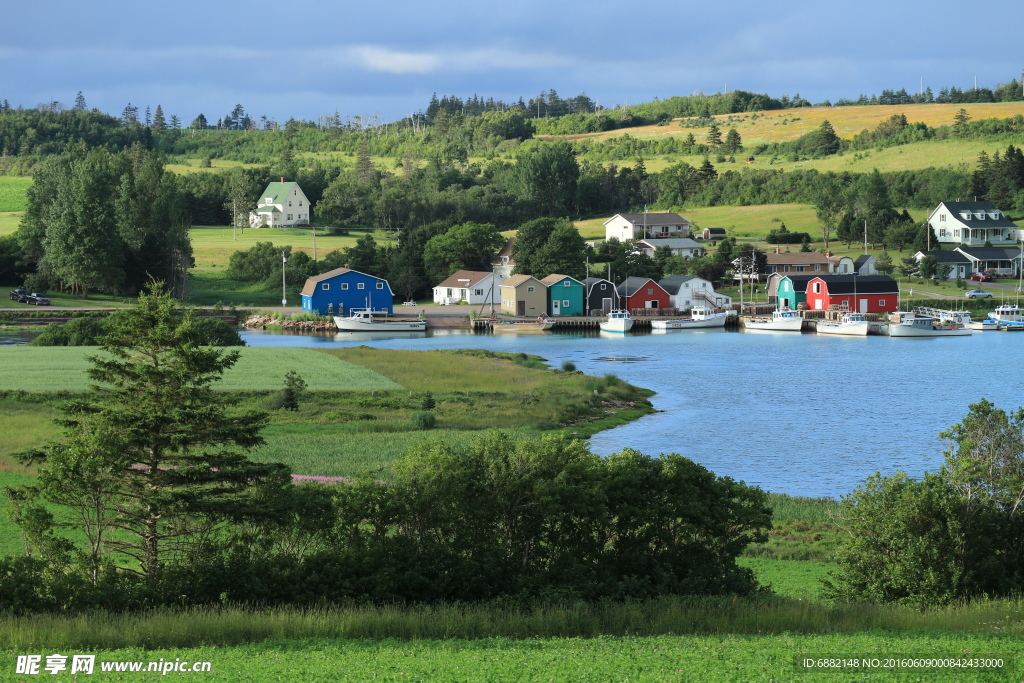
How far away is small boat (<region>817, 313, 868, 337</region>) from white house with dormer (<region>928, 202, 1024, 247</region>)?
1213 inches

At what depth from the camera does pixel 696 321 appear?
72.6m

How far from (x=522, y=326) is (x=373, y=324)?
10.3 meters

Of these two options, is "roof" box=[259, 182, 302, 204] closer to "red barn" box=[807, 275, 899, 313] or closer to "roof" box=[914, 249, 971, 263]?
"red barn" box=[807, 275, 899, 313]

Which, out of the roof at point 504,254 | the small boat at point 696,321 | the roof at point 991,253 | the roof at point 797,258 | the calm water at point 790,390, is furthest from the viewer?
the roof at point 504,254

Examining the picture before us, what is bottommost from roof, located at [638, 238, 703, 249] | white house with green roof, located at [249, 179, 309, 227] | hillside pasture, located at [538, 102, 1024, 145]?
roof, located at [638, 238, 703, 249]

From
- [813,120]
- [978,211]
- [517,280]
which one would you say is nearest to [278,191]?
[517,280]

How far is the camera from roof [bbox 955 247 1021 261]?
86812 millimetres

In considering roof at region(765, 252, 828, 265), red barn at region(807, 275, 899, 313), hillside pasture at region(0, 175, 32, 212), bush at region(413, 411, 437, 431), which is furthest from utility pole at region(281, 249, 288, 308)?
bush at region(413, 411, 437, 431)

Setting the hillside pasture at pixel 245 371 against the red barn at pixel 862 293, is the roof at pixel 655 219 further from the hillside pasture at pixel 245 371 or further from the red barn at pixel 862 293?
the hillside pasture at pixel 245 371

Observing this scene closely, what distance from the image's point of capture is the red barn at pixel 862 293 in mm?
74062

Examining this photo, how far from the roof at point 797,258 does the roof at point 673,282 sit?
800 cm

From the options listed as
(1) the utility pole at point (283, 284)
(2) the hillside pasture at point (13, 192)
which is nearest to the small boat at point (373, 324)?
(1) the utility pole at point (283, 284)

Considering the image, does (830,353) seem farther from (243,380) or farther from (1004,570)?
(1004,570)

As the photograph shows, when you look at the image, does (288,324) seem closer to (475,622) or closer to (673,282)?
Result: (673,282)
